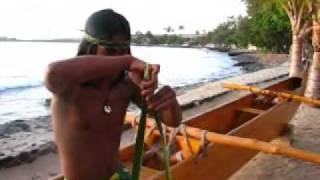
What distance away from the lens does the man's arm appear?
6.67ft

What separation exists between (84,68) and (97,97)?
322mm

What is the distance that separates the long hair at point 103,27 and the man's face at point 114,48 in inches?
0.8

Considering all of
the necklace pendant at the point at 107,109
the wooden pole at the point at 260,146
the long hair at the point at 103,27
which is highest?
the long hair at the point at 103,27

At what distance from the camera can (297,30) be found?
1638cm

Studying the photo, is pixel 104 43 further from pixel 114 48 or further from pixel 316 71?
pixel 316 71

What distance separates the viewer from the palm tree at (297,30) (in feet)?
52.2

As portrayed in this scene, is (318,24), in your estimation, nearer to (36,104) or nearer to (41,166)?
(41,166)

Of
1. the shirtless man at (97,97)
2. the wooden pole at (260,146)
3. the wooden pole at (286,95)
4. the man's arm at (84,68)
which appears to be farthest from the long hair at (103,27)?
the wooden pole at (286,95)

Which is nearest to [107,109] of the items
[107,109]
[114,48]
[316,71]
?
[107,109]

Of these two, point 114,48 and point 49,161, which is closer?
point 114,48

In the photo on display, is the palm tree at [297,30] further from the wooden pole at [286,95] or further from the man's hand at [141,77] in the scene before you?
the man's hand at [141,77]

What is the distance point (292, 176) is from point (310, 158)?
2206 mm

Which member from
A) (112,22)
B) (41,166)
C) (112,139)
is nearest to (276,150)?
(112,139)

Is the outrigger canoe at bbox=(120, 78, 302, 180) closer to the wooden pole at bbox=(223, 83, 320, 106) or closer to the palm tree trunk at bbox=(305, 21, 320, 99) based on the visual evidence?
the wooden pole at bbox=(223, 83, 320, 106)
